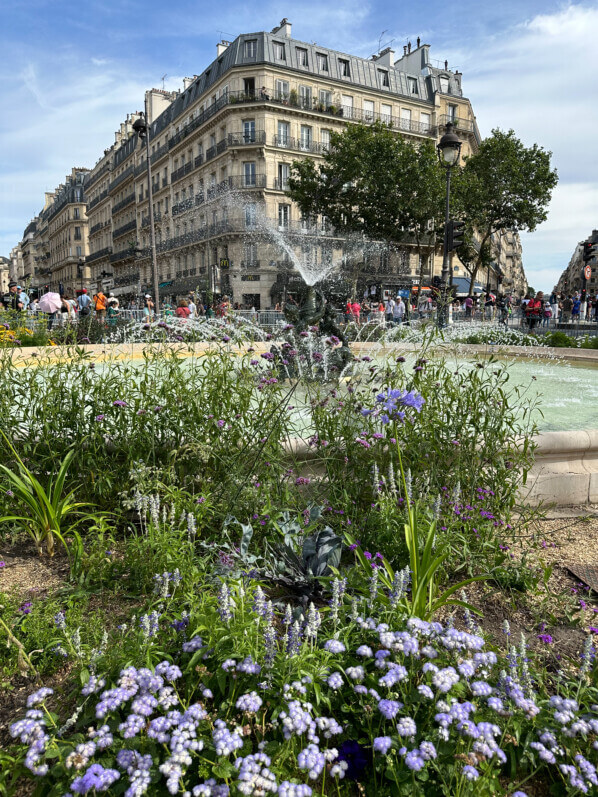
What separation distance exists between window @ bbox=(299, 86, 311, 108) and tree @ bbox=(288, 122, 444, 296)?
32.1 feet

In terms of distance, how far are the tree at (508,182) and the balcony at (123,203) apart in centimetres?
4059

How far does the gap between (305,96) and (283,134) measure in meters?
3.69

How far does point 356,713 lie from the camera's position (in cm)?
163

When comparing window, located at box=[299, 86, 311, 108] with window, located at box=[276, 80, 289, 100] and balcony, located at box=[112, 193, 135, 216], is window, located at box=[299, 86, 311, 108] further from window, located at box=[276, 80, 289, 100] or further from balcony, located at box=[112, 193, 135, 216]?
balcony, located at box=[112, 193, 135, 216]

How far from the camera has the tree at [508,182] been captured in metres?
36.8

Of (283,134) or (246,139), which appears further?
(283,134)

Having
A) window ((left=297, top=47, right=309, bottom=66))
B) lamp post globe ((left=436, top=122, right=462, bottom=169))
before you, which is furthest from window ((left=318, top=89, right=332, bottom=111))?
lamp post globe ((left=436, top=122, right=462, bottom=169))

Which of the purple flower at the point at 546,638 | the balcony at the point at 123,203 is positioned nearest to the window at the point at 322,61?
the balcony at the point at 123,203

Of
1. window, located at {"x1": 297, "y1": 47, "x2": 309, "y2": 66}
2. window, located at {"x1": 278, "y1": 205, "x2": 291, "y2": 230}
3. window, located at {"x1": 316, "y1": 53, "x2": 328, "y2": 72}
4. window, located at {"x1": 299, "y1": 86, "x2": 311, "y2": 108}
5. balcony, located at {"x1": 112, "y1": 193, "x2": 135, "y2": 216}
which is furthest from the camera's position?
balcony, located at {"x1": 112, "y1": 193, "x2": 135, "y2": 216}

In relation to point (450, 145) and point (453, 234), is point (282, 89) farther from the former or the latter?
point (453, 234)

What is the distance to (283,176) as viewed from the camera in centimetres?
4209

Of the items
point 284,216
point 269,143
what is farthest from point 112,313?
point 269,143

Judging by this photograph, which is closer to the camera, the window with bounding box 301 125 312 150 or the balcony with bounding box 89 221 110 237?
the window with bounding box 301 125 312 150

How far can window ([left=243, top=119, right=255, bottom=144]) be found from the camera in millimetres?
41156
